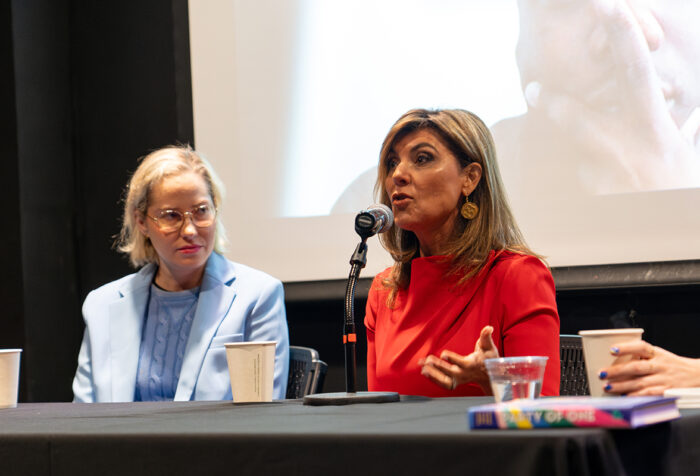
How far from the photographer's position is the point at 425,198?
2189 millimetres

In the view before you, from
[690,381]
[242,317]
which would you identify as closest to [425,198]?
[242,317]

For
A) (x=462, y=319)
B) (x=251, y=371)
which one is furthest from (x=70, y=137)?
(x=251, y=371)

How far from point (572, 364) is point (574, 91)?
48.0 inches

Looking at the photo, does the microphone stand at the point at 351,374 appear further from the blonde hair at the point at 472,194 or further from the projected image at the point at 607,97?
the projected image at the point at 607,97

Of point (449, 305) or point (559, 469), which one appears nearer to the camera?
point (559, 469)

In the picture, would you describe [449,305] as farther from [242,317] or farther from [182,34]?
[182,34]

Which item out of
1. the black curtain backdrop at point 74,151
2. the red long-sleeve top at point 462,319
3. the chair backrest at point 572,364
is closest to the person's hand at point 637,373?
the red long-sleeve top at point 462,319

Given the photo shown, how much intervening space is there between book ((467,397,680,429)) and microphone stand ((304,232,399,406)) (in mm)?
527

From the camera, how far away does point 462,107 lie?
3.20m

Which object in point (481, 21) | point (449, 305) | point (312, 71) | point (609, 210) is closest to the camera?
point (449, 305)

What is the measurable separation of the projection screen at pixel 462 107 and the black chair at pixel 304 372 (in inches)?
34.9

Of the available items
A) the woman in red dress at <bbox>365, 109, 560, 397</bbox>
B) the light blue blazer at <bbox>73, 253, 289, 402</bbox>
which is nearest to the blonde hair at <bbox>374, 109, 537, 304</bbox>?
the woman in red dress at <bbox>365, 109, 560, 397</bbox>

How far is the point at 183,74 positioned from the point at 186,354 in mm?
1681

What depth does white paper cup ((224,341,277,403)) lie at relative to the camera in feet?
Answer: 5.33
